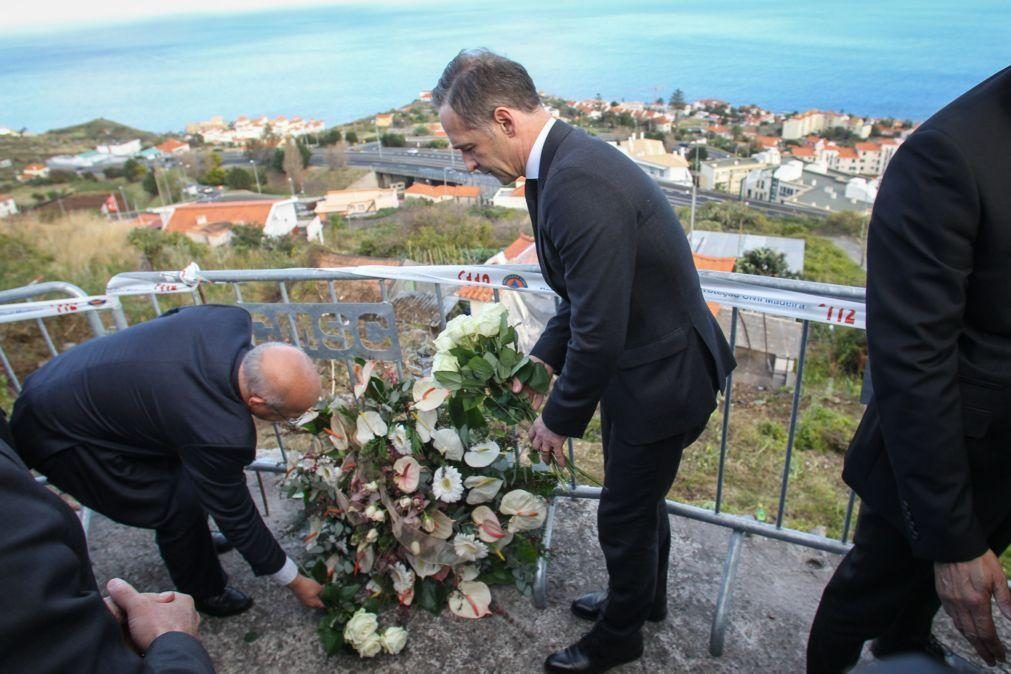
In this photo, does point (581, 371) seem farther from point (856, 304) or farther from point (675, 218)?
point (856, 304)

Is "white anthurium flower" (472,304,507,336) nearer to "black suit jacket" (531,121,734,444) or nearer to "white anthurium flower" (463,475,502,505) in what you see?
"black suit jacket" (531,121,734,444)

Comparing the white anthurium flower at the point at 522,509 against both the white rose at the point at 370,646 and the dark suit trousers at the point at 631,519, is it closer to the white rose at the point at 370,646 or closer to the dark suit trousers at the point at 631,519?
the dark suit trousers at the point at 631,519

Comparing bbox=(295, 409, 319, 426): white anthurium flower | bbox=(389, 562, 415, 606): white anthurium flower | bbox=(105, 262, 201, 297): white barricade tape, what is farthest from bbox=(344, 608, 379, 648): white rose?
bbox=(105, 262, 201, 297): white barricade tape

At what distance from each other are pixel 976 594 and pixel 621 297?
1.03m

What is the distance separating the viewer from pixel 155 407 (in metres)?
2.12

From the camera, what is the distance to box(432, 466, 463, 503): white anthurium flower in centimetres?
223

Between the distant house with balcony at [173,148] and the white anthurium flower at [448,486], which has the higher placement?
the white anthurium flower at [448,486]

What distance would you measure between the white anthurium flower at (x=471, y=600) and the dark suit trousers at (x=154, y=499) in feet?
3.55

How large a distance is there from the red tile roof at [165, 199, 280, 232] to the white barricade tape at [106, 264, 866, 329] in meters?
32.2


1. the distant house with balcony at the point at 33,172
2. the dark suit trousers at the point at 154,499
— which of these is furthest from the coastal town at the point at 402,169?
the dark suit trousers at the point at 154,499

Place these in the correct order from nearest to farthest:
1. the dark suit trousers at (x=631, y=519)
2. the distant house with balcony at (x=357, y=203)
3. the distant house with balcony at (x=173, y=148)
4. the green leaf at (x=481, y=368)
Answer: the dark suit trousers at (x=631, y=519) → the green leaf at (x=481, y=368) → the distant house with balcony at (x=357, y=203) → the distant house with balcony at (x=173, y=148)

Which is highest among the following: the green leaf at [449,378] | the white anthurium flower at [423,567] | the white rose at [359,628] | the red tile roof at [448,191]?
the green leaf at [449,378]

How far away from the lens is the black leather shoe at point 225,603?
8.56 ft

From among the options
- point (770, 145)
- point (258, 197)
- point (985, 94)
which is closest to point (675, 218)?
point (985, 94)
